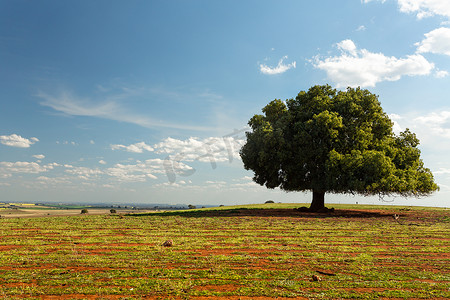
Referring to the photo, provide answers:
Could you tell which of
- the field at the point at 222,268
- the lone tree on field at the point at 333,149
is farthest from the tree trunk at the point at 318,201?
the field at the point at 222,268

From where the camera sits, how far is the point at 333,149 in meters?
34.4

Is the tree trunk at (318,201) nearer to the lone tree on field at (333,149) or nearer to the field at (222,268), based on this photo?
the lone tree on field at (333,149)

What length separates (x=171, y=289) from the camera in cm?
770

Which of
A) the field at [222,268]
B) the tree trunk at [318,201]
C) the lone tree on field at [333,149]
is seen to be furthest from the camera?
the tree trunk at [318,201]

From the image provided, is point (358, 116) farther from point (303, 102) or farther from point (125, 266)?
point (125, 266)

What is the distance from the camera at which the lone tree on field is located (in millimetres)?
33031

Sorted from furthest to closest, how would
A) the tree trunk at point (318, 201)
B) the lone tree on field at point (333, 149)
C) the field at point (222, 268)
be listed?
the tree trunk at point (318, 201)
the lone tree on field at point (333, 149)
the field at point (222, 268)

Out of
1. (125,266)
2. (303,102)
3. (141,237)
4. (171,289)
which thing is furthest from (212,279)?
(303,102)

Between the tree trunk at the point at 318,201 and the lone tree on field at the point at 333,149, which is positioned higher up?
the lone tree on field at the point at 333,149

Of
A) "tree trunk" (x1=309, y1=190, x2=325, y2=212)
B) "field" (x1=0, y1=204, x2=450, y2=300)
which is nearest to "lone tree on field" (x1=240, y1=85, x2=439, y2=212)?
"tree trunk" (x1=309, y1=190, x2=325, y2=212)

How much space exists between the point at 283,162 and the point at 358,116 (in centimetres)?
1178

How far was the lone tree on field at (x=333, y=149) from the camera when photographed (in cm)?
3303

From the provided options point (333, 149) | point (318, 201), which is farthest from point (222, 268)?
point (318, 201)

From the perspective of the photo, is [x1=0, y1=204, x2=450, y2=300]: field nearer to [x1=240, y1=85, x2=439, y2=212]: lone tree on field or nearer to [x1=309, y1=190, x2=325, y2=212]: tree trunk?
[x1=240, y1=85, x2=439, y2=212]: lone tree on field
